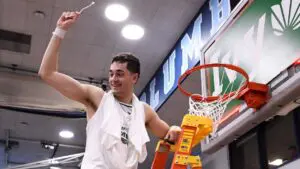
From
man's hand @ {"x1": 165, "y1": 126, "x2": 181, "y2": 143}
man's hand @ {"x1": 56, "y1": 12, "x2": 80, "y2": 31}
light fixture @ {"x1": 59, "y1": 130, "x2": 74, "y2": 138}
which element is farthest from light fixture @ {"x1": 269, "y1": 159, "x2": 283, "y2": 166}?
light fixture @ {"x1": 59, "y1": 130, "x2": 74, "y2": 138}

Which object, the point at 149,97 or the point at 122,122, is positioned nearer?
the point at 122,122

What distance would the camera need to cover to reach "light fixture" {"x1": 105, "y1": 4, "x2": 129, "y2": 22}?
4.82 m

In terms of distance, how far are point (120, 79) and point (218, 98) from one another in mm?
1176

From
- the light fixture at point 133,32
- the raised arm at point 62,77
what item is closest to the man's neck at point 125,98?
the raised arm at point 62,77

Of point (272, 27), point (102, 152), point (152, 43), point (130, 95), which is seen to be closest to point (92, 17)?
point (152, 43)

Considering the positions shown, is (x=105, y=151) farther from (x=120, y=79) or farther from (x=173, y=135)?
(x=173, y=135)

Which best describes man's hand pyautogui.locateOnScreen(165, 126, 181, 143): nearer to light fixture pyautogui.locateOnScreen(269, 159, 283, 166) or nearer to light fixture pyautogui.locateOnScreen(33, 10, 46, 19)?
light fixture pyautogui.locateOnScreen(269, 159, 283, 166)

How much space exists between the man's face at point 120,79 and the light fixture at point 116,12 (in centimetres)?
274

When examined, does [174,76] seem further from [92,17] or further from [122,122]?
[122,122]

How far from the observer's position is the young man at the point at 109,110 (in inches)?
76.4

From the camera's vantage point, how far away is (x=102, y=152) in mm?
1957

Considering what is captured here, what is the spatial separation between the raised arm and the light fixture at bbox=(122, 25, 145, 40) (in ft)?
10.2

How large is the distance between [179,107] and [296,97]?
11.1 ft

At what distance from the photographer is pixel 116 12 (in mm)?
4898
